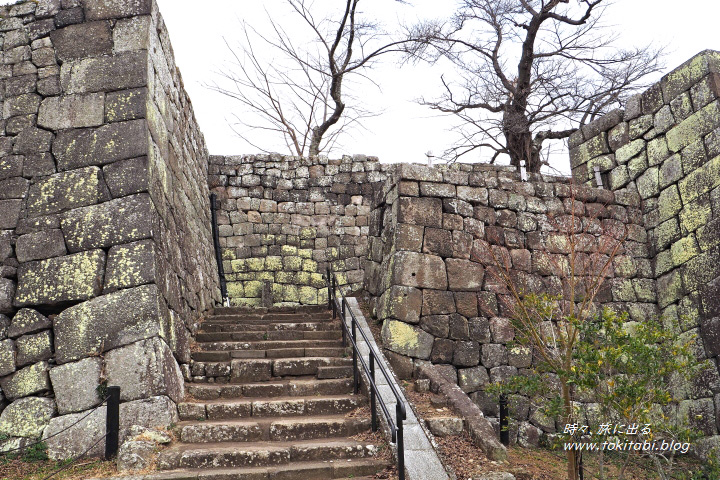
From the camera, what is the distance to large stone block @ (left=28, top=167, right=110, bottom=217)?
6.02 m

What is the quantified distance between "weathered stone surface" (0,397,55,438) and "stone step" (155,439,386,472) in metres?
1.41

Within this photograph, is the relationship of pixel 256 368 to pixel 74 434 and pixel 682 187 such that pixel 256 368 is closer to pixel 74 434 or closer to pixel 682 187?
pixel 74 434

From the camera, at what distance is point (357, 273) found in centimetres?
1134

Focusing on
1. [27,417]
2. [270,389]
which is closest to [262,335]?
[270,389]

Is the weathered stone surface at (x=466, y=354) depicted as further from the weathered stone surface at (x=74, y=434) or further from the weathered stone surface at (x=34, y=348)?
the weathered stone surface at (x=34, y=348)

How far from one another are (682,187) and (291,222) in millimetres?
6999

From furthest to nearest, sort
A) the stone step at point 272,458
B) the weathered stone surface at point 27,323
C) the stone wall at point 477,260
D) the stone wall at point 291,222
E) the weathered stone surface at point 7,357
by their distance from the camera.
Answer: the stone wall at point 291,222 < the stone wall at point 477,260 < the weathered stone surface at point 27,323 < the weathered stone surface at point 7,357 < the stone step at point 272,458

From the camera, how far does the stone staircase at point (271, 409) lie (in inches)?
186

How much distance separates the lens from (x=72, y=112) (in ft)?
20.8

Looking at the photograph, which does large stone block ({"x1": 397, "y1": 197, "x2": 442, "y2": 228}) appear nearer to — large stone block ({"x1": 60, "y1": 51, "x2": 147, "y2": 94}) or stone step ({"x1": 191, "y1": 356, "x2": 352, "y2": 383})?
stone step ({"x1": 191, "y1": 356, "x2": 352, "y2": 383})

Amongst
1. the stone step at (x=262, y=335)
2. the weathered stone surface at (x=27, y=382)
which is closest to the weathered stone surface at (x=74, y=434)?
the weathered stone surface at (x=27, y=382)

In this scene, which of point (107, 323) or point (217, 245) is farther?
point (217, 245)

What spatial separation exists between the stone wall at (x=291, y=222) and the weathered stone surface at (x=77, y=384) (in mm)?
5454

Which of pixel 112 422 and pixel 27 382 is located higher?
pixel 27 382
